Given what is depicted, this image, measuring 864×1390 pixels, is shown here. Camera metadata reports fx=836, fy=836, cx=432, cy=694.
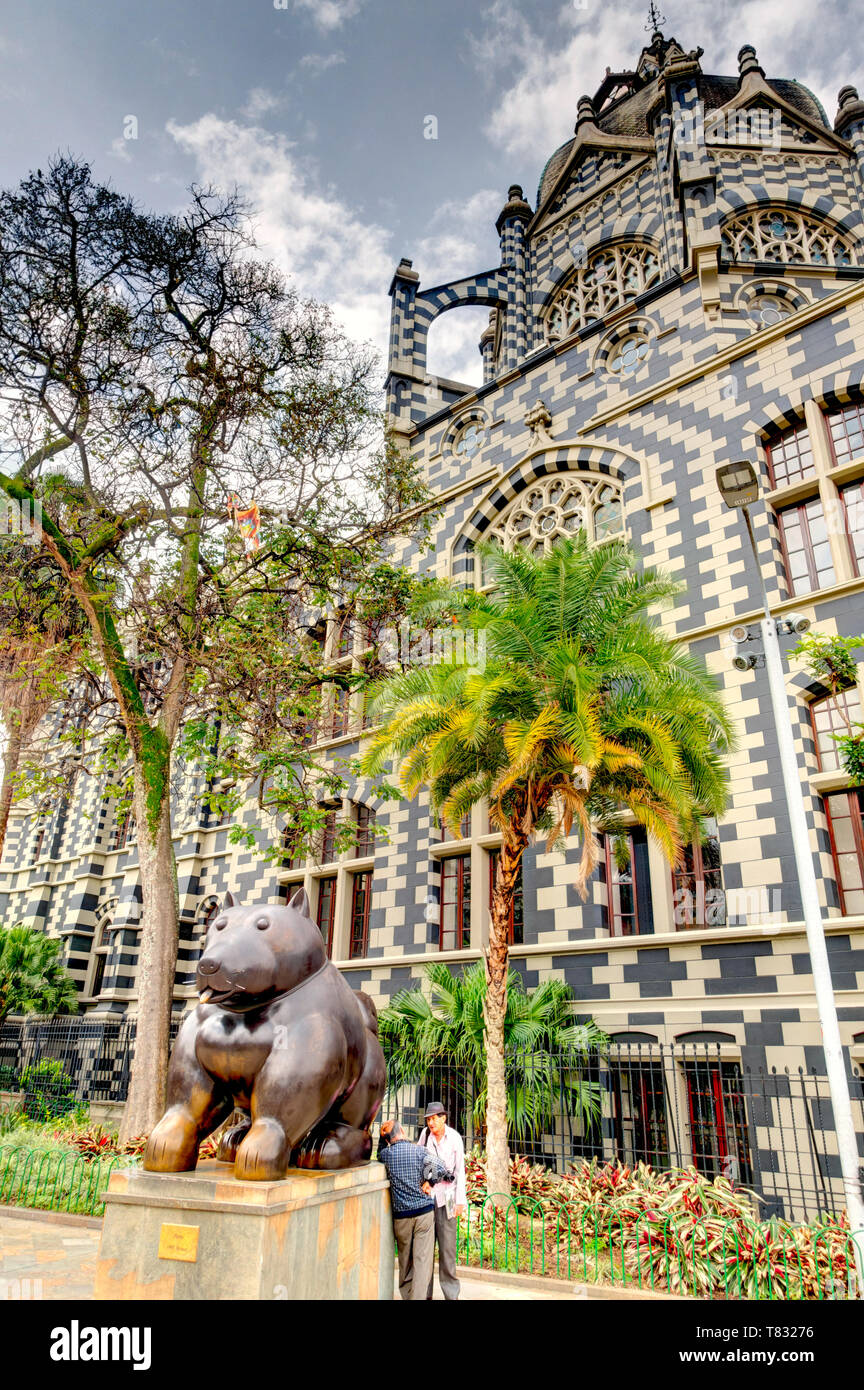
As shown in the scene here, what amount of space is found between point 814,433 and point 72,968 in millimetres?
25696

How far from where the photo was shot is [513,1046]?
1297 cm

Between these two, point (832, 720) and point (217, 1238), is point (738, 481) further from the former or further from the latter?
point (217, 1238)

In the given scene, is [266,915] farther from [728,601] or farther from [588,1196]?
[728,601]

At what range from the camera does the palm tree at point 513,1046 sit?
12352 mm

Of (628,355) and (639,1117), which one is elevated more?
(628,355)

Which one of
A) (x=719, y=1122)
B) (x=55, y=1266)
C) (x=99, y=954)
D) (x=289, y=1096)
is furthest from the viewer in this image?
(x=99, y=954)

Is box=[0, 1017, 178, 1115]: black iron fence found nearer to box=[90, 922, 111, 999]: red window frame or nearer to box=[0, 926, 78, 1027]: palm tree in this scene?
box=[0, 926, 78, 1027]: palm tree

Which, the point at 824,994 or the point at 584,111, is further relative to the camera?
the point at 584,111

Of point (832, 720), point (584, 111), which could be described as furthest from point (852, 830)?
point (584, 111)

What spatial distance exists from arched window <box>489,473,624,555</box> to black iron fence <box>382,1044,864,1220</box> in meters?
10.0

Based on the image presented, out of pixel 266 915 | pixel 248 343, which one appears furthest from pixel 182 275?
pixel 266 915

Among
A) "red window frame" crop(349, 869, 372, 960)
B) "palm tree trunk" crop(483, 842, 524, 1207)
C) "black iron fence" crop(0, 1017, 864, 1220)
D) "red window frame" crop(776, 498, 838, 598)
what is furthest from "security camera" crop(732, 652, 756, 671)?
"red window frame" crop(349, 869, 372, 960)

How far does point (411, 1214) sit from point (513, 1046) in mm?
7419

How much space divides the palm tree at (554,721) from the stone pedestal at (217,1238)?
6466 millimetres
